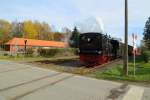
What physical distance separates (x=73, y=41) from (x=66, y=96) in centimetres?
9230

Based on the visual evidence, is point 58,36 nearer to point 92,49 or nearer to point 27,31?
point 27,31

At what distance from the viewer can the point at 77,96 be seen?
11945 millimetres

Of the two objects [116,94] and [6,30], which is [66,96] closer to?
[116,94]

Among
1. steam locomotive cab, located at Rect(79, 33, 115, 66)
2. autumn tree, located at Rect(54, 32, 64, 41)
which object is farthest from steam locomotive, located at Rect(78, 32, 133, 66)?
autumn tree, located at Rect(54, 32, 64, 41)

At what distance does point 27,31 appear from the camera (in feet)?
464

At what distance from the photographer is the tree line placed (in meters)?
133

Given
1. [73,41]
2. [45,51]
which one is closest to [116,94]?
[45,51]

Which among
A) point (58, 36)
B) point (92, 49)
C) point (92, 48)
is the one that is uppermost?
point (58, 36)

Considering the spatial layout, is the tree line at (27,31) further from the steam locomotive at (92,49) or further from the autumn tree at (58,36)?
the steam locomotive at (92,49)

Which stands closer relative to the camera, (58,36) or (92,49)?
(92,49)

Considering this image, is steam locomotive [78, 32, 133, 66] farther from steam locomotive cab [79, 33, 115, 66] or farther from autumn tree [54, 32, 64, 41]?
autumn tree [54, 32, 64, 41]

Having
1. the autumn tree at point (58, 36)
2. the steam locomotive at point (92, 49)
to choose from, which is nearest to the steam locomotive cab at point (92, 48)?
the steam locomotive at point (92, 49)

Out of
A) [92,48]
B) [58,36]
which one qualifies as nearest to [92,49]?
[92,48]

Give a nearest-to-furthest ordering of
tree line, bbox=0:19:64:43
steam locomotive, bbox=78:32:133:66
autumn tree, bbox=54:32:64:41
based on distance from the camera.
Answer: steam locomotive, bbox=78:32:133:66
tree line, bbox=0:19:64:43
autumn tree, bbox=54:32:64:41
